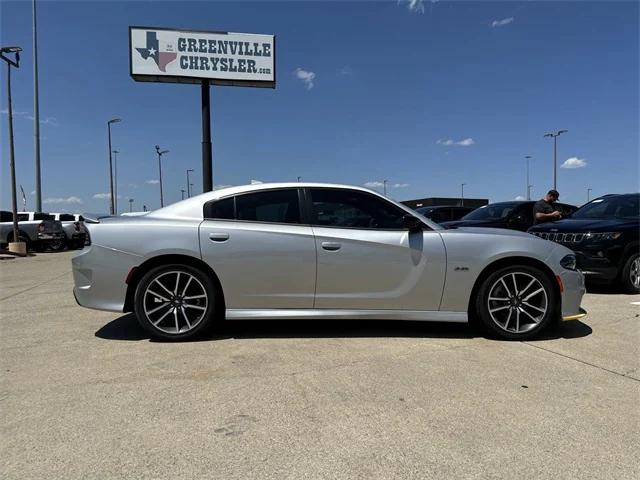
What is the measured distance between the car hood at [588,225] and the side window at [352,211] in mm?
4062

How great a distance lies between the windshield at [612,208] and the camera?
24.8 ft

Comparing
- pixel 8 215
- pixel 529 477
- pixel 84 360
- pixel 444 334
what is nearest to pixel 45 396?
pixel 84 360

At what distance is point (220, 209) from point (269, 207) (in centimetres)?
46

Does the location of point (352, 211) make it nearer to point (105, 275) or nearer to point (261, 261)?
point (261, 261)

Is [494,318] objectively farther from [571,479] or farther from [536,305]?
[571,479]

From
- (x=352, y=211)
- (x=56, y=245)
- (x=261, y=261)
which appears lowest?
(x=56, y=245)

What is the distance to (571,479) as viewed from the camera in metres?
2.12

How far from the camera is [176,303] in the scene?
4.23m

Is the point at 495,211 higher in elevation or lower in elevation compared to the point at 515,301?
higher

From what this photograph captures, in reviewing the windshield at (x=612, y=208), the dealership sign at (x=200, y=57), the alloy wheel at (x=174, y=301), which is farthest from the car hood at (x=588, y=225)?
the dealership sign at (x=200, y=57)

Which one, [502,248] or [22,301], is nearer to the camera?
[502,248]

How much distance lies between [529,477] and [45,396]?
9.56 ft

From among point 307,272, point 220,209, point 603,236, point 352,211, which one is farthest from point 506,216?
point 220,209

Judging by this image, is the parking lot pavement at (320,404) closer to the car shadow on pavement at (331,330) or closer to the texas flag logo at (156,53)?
the car shadow on pavement at (331,330)
